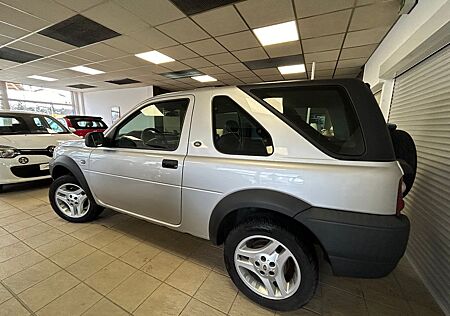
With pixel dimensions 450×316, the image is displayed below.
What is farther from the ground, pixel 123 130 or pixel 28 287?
pixel 123 130

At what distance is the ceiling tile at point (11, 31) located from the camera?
3.58 metres

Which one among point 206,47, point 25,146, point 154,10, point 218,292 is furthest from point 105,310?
point 206,47

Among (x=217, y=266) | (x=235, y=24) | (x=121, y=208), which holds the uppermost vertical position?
(x=235, y=24)

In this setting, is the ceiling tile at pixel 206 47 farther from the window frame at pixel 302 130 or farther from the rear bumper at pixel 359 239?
the rear bumper at pixel 359 239

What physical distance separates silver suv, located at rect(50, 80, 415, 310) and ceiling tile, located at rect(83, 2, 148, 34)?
2.13 m

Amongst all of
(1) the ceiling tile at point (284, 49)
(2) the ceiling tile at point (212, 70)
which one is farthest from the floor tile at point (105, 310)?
(2) the ceiling tile at point (212, 70)

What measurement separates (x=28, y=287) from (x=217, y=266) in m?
1.46

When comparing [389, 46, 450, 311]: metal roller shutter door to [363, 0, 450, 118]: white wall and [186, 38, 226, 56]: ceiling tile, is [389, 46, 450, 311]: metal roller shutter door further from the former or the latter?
[186, 38, 226, 56]: ceiling tile

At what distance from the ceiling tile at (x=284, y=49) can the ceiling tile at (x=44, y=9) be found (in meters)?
3.54

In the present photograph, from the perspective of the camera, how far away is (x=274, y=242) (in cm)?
134

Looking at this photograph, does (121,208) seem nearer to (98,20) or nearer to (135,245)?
(135,245)

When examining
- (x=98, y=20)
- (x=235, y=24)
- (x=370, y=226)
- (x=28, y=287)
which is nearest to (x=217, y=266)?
(x=370, y=226)

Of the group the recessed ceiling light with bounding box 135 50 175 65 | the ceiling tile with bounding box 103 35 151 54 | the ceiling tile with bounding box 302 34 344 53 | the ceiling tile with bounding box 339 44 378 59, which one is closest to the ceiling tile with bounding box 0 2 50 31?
the ceiling tile with bounding box 103 35 151 54

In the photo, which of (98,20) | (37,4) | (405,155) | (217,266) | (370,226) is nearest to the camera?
(370,226)
